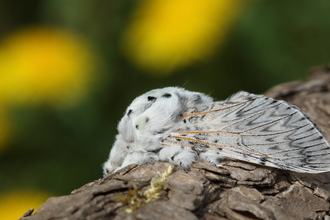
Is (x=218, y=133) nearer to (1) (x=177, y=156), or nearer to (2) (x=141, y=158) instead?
(1) (x=177, y=156)

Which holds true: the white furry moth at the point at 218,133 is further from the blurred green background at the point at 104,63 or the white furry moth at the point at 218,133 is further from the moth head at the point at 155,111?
the blurred green background at the point at 104,63

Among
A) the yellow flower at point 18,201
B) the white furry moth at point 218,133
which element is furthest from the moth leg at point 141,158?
the yellow flower at point 18,201

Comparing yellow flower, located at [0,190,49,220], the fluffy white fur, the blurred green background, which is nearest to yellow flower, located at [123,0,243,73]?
the blurred green background

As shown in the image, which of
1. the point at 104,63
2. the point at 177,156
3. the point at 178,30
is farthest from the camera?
the point at 104,63

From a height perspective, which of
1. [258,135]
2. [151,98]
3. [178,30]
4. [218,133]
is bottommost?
[258,135]

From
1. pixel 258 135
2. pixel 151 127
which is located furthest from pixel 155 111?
pixel 258 135

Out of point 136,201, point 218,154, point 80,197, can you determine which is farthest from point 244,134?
point 80,197
